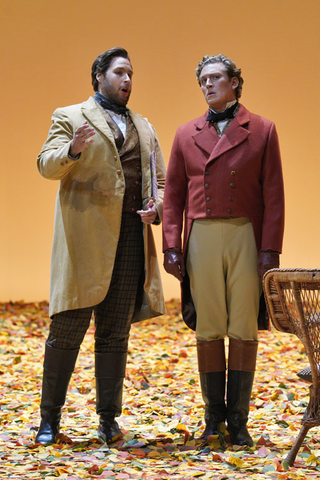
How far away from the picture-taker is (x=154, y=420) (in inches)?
127

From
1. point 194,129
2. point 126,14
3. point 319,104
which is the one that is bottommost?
point 194,129

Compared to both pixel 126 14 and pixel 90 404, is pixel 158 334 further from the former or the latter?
pixel 126 14

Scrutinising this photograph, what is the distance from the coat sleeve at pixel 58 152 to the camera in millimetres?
2568

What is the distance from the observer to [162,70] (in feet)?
23.3

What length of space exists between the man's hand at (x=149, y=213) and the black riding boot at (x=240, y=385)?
611mm

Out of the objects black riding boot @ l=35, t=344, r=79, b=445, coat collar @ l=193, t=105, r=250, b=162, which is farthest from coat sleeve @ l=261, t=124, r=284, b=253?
black riding boot @ l=35, t=344, r=79, b=445

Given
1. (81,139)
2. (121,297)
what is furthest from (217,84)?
(121,297)

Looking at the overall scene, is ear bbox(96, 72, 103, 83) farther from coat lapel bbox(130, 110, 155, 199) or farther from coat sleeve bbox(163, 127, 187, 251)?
coat sleeve bbox(163, 127, 187, 251)

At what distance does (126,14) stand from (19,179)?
85.6 inches

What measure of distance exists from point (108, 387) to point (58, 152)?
104 centimetres

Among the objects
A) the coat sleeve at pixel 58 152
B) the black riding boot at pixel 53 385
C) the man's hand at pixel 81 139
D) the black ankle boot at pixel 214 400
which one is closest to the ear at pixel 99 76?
the coat sleeve at pixel 58 152

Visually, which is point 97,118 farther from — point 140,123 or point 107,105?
point 140,123

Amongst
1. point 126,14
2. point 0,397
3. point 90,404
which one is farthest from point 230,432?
point 126,14

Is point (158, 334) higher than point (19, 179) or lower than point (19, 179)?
lower
